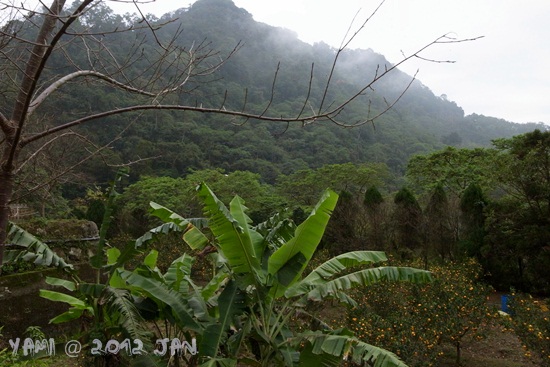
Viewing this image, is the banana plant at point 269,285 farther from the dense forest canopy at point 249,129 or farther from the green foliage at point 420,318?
the dense forest canopy at point 249,129

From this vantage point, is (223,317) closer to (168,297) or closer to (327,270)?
(168,297)

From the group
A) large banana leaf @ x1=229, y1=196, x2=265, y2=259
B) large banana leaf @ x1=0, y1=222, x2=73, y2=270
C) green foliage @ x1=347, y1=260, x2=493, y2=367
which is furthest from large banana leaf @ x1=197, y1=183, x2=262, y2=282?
green foliage @ x1=347, y1=260, x2=493, y2=367

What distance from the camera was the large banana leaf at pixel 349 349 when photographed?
3180mm

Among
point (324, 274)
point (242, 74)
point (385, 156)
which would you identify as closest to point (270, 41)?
point (242, 74)

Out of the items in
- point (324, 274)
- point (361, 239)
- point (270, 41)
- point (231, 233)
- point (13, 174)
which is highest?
point (270, 41)

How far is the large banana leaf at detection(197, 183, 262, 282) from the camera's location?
3.49 m

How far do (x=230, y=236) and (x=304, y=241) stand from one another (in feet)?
2.08

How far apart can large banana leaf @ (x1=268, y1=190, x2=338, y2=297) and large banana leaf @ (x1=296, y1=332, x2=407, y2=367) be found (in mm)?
546

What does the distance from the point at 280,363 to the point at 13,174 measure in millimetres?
2824

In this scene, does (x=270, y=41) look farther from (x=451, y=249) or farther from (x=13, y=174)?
(x=13, y=174)

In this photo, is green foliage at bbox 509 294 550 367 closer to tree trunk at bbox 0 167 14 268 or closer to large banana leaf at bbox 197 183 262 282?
large banana leaf at bbox 197 183 262 282

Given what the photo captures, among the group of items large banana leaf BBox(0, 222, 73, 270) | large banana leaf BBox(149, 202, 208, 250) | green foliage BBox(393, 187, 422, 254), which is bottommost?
green foliage BBox(393, 187, 422, 254)

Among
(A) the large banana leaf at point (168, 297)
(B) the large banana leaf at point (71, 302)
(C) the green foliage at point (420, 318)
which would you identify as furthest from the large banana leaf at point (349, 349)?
(B) the large banana leaf at point (71, 302)

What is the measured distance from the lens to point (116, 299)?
3678mm
